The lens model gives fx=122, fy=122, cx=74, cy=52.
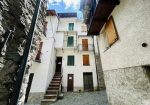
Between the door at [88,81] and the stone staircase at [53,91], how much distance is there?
3.31 meters

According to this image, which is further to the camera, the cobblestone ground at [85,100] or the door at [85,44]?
the door at [85,44]

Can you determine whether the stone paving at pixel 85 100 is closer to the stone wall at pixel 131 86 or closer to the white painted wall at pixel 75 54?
the white painted wall at pixel 75 54

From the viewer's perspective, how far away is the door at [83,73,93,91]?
15461 millimetres

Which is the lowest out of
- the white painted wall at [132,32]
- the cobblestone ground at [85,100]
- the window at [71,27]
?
the cobblestone ground at [85,100]

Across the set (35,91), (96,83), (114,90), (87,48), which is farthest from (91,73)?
(114,90)

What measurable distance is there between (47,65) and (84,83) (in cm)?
547

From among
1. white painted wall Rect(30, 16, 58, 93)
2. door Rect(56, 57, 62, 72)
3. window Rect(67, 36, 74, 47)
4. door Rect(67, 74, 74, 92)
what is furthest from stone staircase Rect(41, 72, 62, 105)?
window Rect(67, 36, 74, 47)

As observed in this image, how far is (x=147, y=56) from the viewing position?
3236mm

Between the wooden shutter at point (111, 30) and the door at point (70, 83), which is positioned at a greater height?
the wooden shutter at point (111, 30)

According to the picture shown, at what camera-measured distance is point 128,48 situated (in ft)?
13.7

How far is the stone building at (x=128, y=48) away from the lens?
3.38 metres

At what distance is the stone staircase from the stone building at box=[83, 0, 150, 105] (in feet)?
22.4

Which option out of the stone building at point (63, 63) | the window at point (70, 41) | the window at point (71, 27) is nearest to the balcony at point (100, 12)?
the stone building at point (63, 63)

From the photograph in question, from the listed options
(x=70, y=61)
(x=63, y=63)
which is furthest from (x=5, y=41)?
(x=70, y=61)
